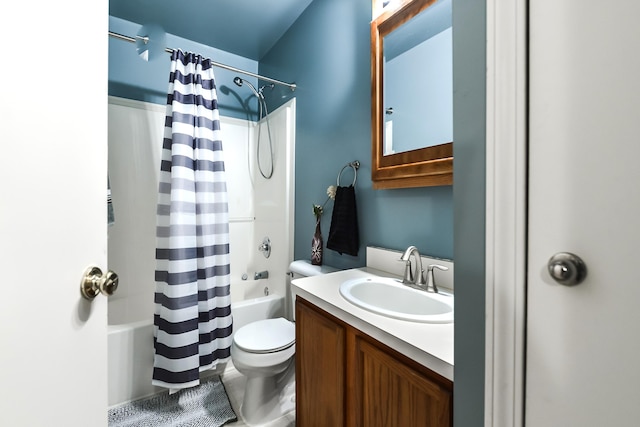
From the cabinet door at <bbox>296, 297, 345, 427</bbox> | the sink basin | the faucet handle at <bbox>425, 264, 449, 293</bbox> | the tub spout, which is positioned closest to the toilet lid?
the cabinet door at <bbox>296, 297, 345, 427</bbox>

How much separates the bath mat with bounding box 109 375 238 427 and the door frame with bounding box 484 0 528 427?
59.4 inches

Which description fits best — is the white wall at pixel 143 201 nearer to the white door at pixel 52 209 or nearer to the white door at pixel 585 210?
the white door at pixel 52 209

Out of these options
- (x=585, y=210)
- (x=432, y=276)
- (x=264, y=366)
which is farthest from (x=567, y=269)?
(x=264, y=366)

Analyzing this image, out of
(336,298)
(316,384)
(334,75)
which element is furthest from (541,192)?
(334,75)

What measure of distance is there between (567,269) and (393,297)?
0.81 metres

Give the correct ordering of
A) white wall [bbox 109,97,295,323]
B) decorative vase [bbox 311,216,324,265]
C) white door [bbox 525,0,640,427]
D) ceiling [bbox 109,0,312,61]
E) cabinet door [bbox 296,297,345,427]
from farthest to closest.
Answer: white wall [bbox 109,97,295,323] < ceiling [bbox 109,0,312,61] < decorative vase [bbox 311,216,324,265] < cabinet door [bbox 296,297,345,427] < white door [bbox 525,0,640,427]

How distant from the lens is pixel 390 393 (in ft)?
2.38

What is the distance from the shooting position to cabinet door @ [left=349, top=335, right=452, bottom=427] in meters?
0.61

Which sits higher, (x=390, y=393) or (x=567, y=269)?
(x=567, y=269)

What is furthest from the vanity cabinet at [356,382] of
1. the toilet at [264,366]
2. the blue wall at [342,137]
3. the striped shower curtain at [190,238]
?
the striped shower curtain at [190,238]

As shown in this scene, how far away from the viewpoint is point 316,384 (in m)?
1.02

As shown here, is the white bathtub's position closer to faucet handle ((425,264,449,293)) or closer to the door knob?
the door knob

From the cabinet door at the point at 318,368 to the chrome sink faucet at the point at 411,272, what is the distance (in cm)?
38

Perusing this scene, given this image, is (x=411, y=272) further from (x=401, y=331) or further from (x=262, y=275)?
(x=262, y=275)
